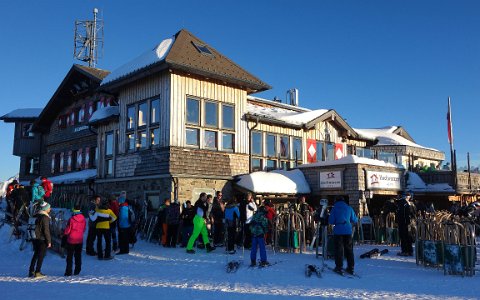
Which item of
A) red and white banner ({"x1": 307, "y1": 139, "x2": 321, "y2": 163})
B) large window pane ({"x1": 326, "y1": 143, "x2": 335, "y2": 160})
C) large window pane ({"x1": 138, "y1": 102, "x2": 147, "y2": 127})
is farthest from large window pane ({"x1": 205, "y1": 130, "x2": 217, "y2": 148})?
large window pane ({"x1": 326, "y1": 143, "x2": 335, "y2": 160})

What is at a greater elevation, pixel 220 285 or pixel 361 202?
pixel 361 202

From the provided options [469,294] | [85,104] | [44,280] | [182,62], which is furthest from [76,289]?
[85,104]

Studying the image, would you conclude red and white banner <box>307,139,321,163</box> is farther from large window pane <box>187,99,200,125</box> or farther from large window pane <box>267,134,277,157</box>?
large window pane <box>187,99,200,125</box>

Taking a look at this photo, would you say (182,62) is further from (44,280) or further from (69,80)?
(69,80)

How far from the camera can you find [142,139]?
17.4 metres

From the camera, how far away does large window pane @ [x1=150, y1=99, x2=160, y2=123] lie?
1666cm

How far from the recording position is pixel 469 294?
23.6ft

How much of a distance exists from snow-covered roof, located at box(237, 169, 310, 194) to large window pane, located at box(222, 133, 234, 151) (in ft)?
4.21

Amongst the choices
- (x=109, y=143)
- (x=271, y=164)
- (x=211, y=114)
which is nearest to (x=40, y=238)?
(x=211, y=114)

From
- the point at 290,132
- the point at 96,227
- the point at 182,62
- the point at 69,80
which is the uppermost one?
the point at 69,80

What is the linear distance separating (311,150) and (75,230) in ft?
45.8

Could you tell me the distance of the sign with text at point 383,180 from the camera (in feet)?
57.5

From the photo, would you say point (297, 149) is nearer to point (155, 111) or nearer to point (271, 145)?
point (271, 145)

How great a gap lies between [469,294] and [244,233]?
6.63 metres
